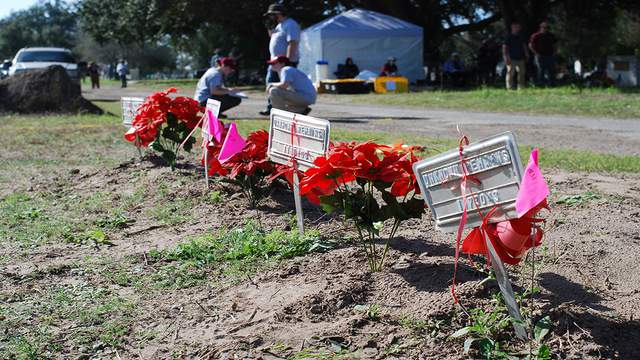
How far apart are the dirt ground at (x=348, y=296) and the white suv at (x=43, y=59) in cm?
2487

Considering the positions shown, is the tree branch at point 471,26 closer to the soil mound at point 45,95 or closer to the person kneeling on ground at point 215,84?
the soil mound at point 45,95

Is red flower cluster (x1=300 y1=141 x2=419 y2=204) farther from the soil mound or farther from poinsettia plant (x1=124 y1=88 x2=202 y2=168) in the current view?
the soil mound

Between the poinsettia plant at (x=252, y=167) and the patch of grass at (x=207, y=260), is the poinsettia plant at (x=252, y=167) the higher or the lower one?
the higher one

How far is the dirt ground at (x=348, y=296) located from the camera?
12.4 feet

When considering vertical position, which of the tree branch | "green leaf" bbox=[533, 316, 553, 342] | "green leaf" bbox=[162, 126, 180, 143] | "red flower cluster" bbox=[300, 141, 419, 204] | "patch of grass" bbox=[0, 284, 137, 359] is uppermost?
the tree branch

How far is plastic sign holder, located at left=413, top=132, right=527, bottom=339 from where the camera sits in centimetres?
346

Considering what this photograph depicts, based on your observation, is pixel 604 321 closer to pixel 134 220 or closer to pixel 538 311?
pixel 538 311

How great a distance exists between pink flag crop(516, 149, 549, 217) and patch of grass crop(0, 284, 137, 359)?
2071 millimetres

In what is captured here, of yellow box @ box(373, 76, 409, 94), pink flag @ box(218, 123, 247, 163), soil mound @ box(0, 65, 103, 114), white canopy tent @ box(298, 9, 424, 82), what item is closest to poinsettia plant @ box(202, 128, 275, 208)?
pink flag @ box(218, 123, 247, 163)

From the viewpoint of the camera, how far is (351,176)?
15.3ft

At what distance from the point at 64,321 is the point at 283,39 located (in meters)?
9.31

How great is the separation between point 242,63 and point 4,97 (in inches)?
1263

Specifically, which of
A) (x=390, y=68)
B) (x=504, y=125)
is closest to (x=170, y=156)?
(x=504, y=125)

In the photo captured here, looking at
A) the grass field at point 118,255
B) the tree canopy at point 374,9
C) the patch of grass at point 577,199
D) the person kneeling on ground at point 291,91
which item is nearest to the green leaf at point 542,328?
the grass field at point 118,255
